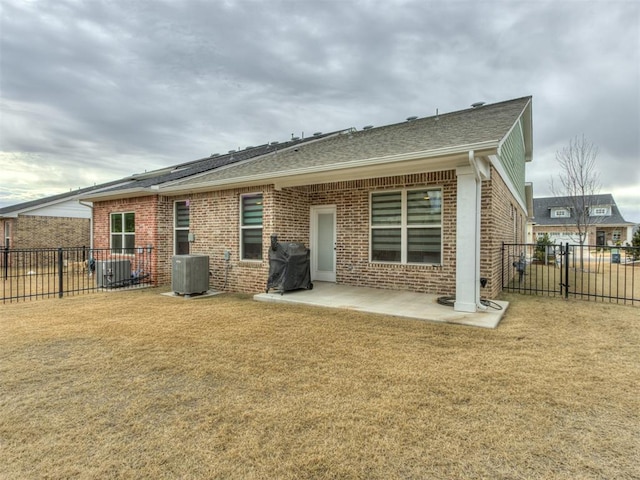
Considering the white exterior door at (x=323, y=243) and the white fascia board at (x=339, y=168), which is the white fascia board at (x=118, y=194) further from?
the white exterior door at (x=323, y=243)

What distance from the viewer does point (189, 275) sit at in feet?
25.6

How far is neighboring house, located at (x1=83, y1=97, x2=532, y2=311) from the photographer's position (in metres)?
5.80

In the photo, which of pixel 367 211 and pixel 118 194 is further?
pixel 118 194

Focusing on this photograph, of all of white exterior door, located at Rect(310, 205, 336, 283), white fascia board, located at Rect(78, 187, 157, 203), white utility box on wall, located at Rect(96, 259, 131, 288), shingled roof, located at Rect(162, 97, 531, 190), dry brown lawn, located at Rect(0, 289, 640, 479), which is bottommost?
dry brown lawn, located at Rect(0, 289, 640, 479)

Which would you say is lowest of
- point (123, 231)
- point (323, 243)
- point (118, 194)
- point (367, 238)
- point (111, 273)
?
point (111, 273)

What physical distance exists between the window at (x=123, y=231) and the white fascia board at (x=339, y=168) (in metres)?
2.24

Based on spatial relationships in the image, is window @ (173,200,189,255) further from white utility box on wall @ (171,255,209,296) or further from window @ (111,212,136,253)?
white utility box on wall @ (171,255,209,296)

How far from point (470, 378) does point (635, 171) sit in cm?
2632

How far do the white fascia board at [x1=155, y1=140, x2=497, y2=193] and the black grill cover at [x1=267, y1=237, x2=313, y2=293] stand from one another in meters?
1.48

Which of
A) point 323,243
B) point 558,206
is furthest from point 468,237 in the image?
point 558,206

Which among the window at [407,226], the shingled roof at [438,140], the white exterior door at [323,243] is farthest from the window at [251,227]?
the window at [407,226]

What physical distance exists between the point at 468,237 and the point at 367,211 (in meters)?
3.15

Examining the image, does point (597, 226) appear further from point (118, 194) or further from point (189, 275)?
point (118, 194)

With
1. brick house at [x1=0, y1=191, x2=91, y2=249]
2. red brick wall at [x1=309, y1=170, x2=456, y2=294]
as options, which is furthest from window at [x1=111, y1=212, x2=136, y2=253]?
brick house at [x1=0, y1=191, x2=91, y2=249]
